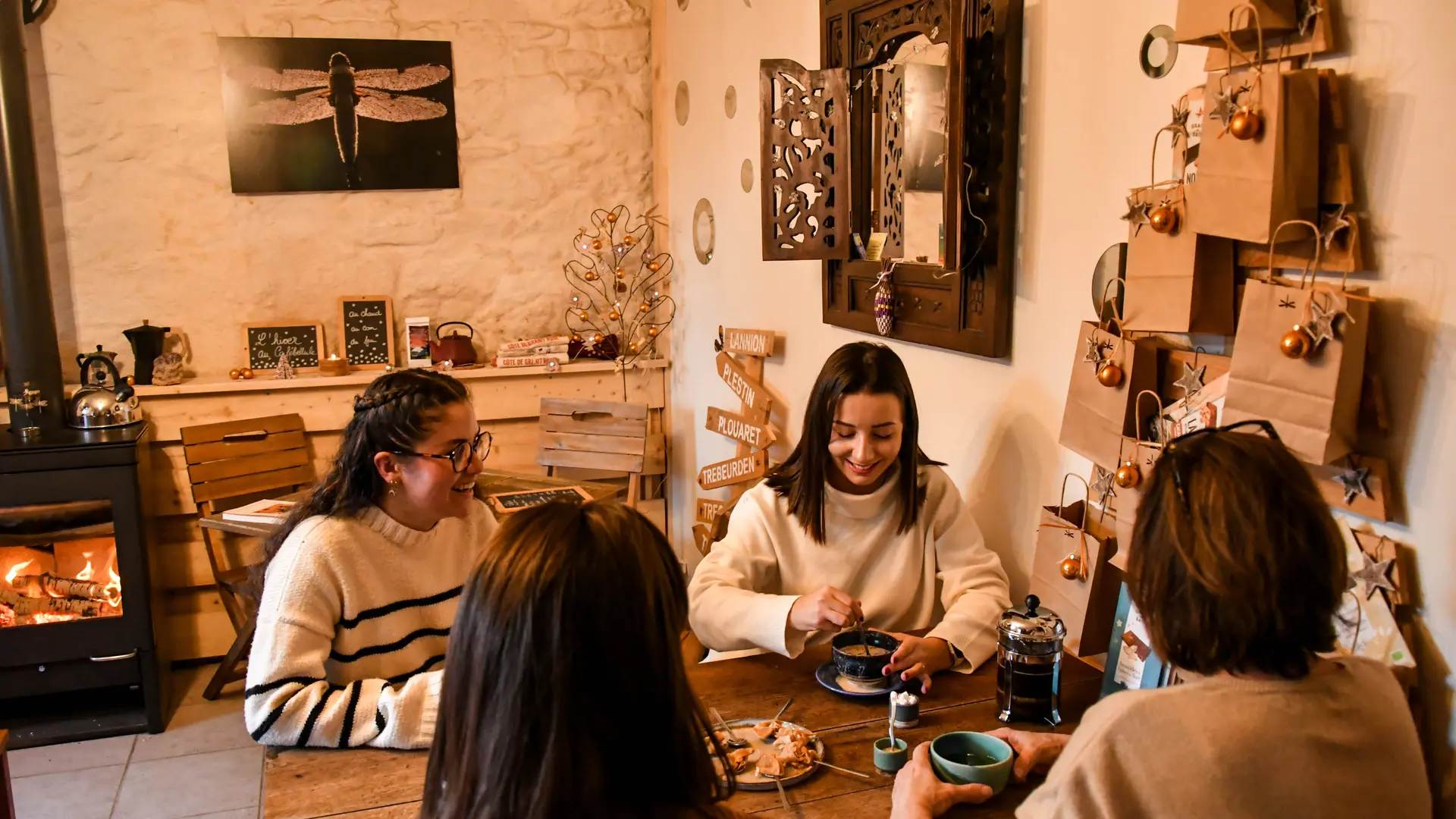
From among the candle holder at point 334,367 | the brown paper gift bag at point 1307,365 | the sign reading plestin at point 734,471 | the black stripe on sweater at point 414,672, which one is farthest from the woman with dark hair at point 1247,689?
the candle holder at point 334,367

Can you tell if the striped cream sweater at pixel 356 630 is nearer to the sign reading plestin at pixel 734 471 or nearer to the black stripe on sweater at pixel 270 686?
A: the black stripe on sweater at pixel 270 686

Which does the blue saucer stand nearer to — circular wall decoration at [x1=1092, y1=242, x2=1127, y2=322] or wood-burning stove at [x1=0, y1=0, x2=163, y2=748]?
circular wall decoration at [x1=1092, y1=242, x2=1127, y2=322]

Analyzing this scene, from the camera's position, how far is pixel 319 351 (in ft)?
12.8

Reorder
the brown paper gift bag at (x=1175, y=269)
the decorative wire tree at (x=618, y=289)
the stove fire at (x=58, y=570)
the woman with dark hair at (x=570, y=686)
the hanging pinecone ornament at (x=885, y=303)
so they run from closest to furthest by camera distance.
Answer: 1. the woman with dark hair at (x=570, y=686)
2. the brown paper gift bag at (x=1175, y=269)
3. the hanging pinecone ornament at (x=885, y=303)
4. the stove fire at (x=58, y=570)
5. the decorative wire tree at (x=618, y=289)

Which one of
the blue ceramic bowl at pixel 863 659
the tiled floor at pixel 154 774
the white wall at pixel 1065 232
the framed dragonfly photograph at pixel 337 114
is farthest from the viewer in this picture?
the framed dragonfly photograph at pixel 337 114

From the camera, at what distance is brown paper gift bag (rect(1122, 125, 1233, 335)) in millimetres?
1417

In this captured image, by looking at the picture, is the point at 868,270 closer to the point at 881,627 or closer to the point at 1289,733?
the point at 881,627

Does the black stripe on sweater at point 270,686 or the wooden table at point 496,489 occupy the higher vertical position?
the black stripe on sweater at point 270,686

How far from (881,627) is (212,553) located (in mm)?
2641

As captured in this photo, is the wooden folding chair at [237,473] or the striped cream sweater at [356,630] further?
the wooden folding chair at [237,473]

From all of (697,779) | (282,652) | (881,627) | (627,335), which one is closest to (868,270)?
(881,627)

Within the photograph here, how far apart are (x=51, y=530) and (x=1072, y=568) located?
308 centimetres

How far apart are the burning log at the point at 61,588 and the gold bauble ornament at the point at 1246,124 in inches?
133

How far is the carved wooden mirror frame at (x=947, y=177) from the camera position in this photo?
1.91 m
